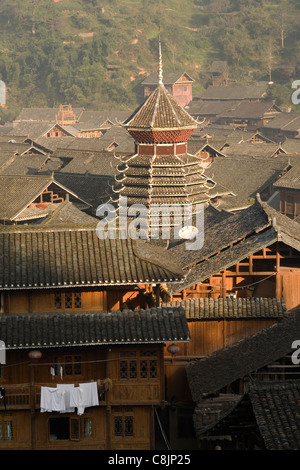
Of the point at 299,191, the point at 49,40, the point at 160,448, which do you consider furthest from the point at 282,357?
the point at 49,40

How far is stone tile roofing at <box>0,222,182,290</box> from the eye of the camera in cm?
3225

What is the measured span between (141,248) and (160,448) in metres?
7.23

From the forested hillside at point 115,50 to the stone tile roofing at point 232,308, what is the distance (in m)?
126

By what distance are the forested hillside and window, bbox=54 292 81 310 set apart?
131m

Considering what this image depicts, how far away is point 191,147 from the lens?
275 ft

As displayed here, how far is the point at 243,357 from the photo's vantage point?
34.2 meters

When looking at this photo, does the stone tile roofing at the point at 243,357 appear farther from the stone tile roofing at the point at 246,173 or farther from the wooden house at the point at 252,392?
the stone tile roofing at the point at 246,173

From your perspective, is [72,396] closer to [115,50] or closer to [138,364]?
[138,364]

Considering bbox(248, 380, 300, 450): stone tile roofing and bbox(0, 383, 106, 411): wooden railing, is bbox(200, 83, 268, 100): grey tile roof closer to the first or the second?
bbox(0, 383, 106, 411): wooden railing

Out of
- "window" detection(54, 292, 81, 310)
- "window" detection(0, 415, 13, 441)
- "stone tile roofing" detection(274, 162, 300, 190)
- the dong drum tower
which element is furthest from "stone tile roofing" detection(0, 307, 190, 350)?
"stone tile roofing" detection(274, 162, 300, 190)

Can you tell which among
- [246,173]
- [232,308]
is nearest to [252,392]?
[232,308]

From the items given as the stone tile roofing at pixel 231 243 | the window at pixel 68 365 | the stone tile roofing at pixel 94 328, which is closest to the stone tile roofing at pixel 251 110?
the stone tile roofing at pixel 231 243

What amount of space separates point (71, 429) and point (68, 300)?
448cm

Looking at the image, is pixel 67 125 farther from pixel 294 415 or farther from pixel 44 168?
pixel 294 415
